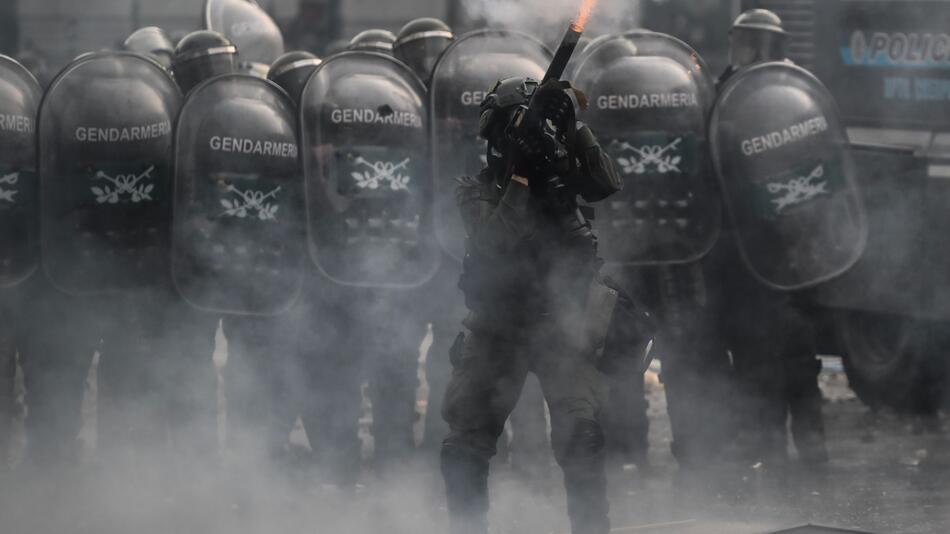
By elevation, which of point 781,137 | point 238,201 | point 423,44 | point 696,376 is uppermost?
point 423,44

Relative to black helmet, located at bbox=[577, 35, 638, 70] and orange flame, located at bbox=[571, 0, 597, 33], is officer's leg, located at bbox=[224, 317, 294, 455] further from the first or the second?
orange flame, located at bbox=[571, 0, 597, 33]

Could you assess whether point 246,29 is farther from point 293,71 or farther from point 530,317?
point 530,317

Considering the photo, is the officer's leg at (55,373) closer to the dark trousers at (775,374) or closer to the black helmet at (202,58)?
the black helmet at (202,58)

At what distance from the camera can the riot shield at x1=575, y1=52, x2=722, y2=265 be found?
7.24 metres

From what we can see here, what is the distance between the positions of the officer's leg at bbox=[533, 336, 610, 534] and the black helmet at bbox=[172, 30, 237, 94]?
300 cm

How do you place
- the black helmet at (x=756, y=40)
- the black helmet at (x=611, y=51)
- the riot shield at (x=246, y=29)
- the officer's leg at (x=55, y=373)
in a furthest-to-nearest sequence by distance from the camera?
1. the riot shield at (x=246, y=29)
2. the black helmet at (x=756, y=40)
3. the officer's leg at (x=55, y=373)
4. the black helmet at (x=611, y=51)

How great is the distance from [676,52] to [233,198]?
82.2 inches

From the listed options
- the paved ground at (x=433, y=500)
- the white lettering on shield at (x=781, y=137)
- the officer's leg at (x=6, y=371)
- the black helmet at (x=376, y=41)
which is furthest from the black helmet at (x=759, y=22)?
the officer's leg at (x=6, y=371)

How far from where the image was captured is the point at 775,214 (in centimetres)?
730

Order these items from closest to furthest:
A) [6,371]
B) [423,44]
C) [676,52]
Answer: [676,52], [6,371], [423,44]

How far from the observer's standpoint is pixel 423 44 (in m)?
8.17

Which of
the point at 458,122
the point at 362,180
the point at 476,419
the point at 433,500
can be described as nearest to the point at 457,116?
the point at 458,122

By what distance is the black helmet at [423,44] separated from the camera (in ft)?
26.8

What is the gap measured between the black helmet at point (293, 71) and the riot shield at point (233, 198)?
0.78 metres
